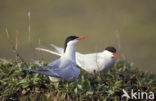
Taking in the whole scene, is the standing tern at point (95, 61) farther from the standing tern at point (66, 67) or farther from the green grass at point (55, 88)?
the standing tern at point (66, 67)

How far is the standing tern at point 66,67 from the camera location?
3.63 m

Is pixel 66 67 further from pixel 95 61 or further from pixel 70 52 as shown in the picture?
pixel 95 61

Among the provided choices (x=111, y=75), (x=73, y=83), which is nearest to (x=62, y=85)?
(x=73, y=83)

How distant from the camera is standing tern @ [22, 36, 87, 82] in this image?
363cm

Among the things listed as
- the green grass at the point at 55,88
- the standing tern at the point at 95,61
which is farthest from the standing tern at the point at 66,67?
the standing tern at the point at 95,61

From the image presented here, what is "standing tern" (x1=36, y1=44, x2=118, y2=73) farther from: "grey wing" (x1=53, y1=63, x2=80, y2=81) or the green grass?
"grey wing" (x1=53, y1=63, x2=80, y2=81)

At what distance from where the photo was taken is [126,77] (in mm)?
4789

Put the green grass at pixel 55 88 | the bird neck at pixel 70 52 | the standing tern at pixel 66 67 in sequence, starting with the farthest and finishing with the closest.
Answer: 1. the bird neck at pixel 70 52
2. the green grass at pixel 55 88
3. the standing tern at pixel 66 67

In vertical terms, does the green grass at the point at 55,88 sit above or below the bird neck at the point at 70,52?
below

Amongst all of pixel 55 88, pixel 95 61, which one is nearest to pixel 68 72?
pixel 55 88

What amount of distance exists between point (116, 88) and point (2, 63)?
1861mm

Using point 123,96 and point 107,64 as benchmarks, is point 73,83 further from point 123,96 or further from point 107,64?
point 107,64

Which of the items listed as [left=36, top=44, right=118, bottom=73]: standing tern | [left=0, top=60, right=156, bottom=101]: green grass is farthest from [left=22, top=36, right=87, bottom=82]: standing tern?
[left=36, top=44, right=118, bottom=73]: standing tern

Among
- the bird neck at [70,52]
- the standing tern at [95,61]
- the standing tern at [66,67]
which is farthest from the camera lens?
the standing tern at [95,61]
